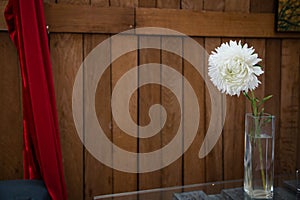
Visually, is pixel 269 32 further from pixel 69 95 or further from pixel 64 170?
pixel 64 170

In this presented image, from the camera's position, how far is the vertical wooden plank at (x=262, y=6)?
1964 millimetres

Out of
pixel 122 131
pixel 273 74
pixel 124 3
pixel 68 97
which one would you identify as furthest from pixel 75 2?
pixel 273 74

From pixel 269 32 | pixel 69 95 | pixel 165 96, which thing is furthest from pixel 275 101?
pixel 69 95

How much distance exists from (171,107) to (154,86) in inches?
6.2

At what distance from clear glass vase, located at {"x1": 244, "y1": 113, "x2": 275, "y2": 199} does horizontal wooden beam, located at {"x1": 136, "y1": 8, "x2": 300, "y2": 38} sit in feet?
2.46

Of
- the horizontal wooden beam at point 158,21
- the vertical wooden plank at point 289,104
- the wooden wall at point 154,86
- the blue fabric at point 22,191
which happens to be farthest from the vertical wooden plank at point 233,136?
the blue fabric at point 22,191

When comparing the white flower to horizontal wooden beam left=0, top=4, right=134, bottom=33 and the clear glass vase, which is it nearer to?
the clear glass vase

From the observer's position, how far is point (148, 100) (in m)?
1.82

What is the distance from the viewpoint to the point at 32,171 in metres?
1.51

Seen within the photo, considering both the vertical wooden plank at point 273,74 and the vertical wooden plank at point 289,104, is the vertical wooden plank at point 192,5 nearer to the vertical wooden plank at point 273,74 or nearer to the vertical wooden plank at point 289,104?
the vertical wooden plank at point 273,74

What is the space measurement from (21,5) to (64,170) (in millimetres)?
829

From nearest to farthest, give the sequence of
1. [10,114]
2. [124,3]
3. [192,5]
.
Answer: [10,114] < [124,3] < [192,5]

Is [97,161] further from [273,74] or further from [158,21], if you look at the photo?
[273,74]

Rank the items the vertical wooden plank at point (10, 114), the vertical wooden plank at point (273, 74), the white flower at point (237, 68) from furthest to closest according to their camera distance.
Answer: the vertical wooden plank at point (273, 74) → the vertical wooden plank at point (10, 114) → the white flower at point (237, 68)
